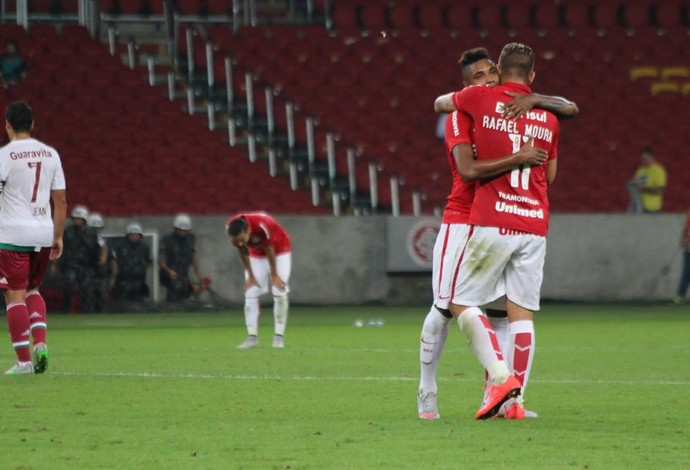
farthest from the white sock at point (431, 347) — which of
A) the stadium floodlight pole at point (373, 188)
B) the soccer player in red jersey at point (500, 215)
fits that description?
the stadium floodlight pole at point (373, 188)

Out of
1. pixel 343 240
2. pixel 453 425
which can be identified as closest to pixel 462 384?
pixel 453 425

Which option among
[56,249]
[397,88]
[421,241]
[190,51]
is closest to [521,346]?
[56,249]

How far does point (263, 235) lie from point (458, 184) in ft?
25.4

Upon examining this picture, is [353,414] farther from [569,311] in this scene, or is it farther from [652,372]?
[569,311]

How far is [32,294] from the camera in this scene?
40.6 feet

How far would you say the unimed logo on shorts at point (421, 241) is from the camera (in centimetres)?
2573

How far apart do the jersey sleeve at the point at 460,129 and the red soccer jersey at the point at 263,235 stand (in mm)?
7616

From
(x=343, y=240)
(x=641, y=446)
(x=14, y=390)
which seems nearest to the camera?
(x=641, y=446)

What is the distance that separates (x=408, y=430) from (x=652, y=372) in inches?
192

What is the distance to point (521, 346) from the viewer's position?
8.74m

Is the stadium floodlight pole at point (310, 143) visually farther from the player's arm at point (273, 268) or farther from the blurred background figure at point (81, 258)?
the player's arm at point (273, 268)

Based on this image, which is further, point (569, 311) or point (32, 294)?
point (569, 311)

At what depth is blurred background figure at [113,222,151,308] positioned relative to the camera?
24891 mm

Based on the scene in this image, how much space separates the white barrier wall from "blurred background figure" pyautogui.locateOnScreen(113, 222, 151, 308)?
2.03 ft
